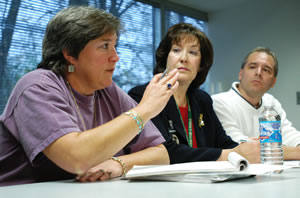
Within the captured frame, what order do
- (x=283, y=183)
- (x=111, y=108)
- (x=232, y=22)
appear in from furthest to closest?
(x=232, y=22) → (x=111, y=108) → (x=283, y=183)

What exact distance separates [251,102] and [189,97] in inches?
25.8

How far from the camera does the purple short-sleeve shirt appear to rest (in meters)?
0.95

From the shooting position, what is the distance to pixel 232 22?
465 centimetres

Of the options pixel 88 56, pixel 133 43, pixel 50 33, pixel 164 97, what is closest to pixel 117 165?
pixel 164 97

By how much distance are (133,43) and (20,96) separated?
3.22 m

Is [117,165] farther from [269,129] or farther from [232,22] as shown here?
[232,22]

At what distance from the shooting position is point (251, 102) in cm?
240

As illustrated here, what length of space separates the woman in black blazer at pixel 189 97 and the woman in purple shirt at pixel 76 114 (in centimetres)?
39

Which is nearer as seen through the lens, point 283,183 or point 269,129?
point 283,183

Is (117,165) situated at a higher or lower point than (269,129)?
lower

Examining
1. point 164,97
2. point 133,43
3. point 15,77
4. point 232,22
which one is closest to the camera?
point 164,97

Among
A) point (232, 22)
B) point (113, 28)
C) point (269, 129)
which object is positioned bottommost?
point (269, 129)

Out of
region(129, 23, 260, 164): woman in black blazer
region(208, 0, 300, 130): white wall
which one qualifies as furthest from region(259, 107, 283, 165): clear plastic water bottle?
region(208, 0, 300, 130): white wall

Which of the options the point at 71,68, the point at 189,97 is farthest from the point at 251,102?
the point at 71,68
